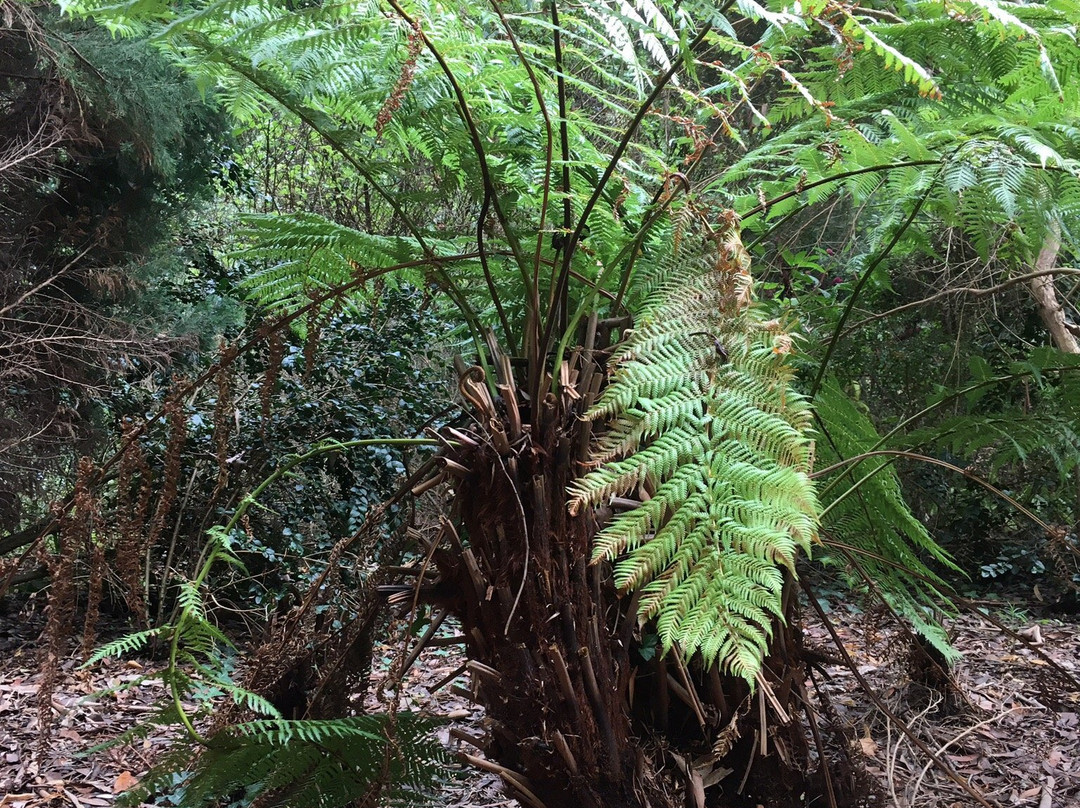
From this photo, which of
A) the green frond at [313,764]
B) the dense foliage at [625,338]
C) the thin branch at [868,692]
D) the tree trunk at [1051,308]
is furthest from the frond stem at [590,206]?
the tree trunk at [1051,308]

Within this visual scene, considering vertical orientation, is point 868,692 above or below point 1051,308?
below

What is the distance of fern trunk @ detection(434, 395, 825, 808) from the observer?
970 millimetres

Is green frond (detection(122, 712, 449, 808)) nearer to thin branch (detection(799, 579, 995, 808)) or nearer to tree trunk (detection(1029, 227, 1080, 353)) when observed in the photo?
thin branch (detection(799, 579, 995, 808))

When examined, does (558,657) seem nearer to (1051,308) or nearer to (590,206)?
(590,206)

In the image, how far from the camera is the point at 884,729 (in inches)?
81.7

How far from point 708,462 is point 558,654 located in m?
0.30

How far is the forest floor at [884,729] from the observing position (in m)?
1.67

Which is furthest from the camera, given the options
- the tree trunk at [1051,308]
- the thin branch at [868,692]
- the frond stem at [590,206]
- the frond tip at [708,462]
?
the tree trunk at [1051,308]

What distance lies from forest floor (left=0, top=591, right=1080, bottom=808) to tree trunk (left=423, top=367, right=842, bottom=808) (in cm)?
17

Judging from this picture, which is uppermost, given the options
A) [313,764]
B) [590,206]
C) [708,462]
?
[590,206]

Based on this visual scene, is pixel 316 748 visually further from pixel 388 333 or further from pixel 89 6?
pixel 388 333

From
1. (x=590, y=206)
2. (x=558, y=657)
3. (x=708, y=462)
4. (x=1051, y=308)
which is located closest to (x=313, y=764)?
(x=558, y=657)

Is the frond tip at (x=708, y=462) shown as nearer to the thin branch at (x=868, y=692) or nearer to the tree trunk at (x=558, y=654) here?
the tree trunk at (x=558, y=654)

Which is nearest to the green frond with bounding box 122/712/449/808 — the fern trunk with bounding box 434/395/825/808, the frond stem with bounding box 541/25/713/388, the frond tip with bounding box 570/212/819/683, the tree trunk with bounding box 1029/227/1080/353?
the fern trunk with bounding box 434/395/825/808
